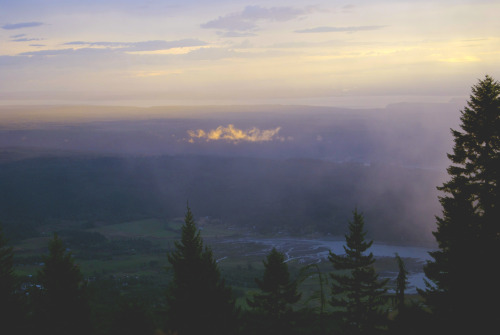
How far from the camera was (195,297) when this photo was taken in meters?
31.4

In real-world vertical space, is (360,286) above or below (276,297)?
above

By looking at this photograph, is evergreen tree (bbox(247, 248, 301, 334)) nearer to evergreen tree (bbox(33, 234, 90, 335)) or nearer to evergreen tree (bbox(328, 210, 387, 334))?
evergreen tree (bbox(328, 210, 387, 334))

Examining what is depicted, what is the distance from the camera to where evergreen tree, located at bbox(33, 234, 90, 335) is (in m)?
31.0

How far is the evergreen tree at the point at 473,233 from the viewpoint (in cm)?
2258

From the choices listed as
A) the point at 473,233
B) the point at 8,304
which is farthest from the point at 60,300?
the point at 473,233

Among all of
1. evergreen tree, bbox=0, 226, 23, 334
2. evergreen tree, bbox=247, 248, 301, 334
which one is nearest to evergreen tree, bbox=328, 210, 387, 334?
evergreen tree, bbox=247, 248, 301, 334

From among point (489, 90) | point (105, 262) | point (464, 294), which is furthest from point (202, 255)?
point (105, 262)

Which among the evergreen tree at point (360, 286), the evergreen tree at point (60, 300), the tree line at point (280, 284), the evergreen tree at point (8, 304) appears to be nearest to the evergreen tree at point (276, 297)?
the tree line at point (280, 284)

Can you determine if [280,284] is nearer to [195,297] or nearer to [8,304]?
[195,297]

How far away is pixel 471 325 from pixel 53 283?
2520cm

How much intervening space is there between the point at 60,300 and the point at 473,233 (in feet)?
83.5

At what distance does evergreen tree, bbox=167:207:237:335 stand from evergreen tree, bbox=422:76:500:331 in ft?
43.6

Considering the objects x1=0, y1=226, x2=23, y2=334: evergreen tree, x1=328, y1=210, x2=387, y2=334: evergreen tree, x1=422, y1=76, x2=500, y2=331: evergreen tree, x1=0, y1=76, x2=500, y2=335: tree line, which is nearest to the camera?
x1=422, y1=76, x2=500, y2=331: evergreen tree

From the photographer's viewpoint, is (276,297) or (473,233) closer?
(473,233)
